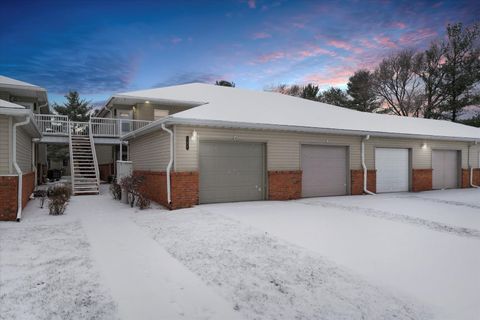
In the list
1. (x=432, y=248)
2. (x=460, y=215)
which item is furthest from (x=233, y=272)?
(x=460, y=215)

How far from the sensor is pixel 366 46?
16047 millimetres

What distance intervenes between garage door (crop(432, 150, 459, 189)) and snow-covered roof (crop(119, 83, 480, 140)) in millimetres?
1152

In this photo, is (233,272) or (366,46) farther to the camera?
(366,46)

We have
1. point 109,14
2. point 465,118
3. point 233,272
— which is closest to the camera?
point 233,272

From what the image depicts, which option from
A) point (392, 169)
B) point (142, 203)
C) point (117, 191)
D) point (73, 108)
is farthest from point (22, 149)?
point (73, 108)

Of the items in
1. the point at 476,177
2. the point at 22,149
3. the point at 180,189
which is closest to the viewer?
the point at 180,189

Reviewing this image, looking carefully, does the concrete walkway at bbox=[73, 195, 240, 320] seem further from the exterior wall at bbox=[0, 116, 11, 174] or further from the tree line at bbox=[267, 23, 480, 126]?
the tree line at bbox=[267, 23, 480, 126]

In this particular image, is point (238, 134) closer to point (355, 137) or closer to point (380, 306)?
point (355, 137)

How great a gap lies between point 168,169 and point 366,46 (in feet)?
42.2

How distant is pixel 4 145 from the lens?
323 inches

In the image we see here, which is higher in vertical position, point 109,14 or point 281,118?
point 109,14

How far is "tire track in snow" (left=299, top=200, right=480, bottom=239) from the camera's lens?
6721 mm

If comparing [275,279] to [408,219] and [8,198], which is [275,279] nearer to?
[408,219]

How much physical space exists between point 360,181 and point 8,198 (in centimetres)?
1311
